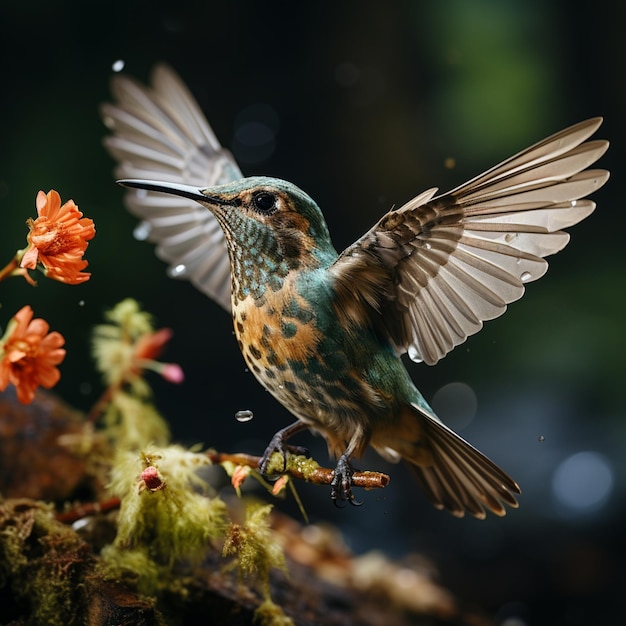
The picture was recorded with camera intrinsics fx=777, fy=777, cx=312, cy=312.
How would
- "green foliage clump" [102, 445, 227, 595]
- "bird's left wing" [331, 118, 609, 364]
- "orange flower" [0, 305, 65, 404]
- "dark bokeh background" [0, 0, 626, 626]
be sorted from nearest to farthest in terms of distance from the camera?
1. "bird's left wing" [331, 118, 609, 364]
2. "orange flower" [0, 305, 65, 404]
3. "green foliage clump" [102, 445, 227, 595]
4. "dark bokeh background" [0, 0, 626, 626]

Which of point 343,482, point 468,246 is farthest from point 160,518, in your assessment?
point 468,246

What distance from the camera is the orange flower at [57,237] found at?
0.85 meters

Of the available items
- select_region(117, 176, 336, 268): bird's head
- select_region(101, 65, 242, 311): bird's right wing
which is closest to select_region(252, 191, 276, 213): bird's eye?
select_region(117, 176, 336, 268): bird's head

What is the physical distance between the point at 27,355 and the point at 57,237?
15cm

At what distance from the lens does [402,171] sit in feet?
6.06

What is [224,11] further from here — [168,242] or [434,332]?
[434,332]

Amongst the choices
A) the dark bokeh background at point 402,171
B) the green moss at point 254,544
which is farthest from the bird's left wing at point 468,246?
the dark bokeh background at point 402,171

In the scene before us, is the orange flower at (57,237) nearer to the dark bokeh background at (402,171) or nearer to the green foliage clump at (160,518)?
the green foliage clump at (160,518)

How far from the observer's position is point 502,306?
0.86 meters

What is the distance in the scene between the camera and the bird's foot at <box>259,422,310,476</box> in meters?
0.99

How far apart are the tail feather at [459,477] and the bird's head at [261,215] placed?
0.84 feet

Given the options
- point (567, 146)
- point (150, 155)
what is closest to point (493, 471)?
point (567, 146)

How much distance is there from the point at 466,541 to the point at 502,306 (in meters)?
1.26

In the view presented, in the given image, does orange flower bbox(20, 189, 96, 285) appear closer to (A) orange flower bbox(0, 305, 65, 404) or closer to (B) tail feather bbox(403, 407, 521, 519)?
(A) orange flower bbox(0, 305, 65, 404)
